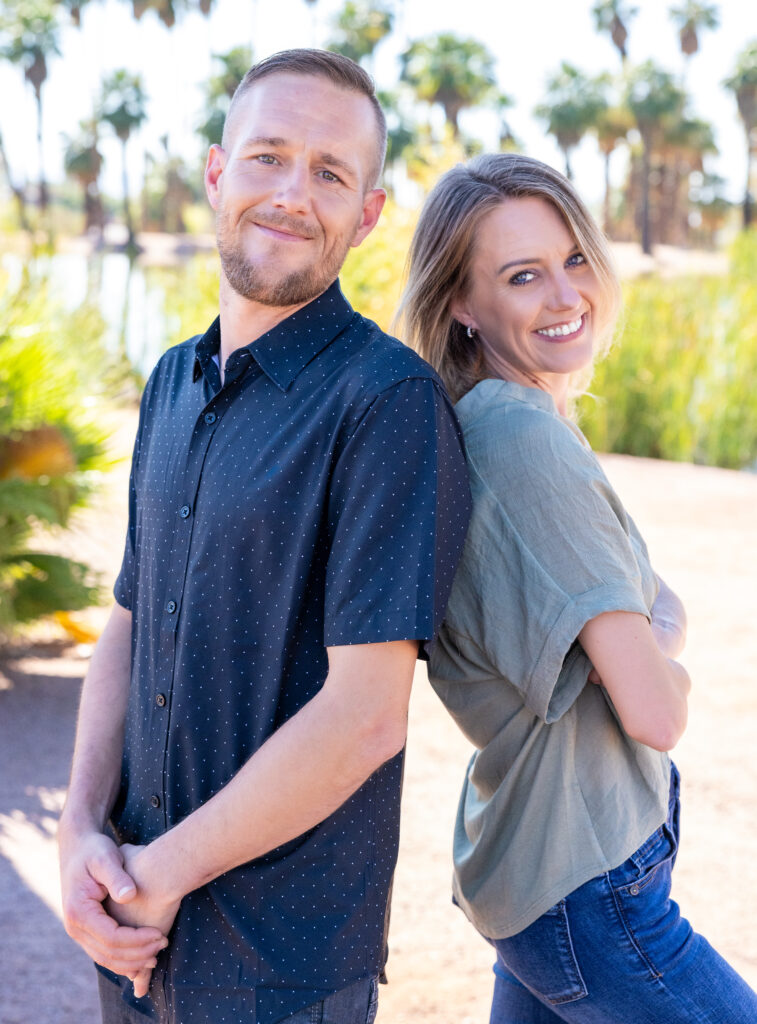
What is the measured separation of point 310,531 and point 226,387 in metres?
0.28

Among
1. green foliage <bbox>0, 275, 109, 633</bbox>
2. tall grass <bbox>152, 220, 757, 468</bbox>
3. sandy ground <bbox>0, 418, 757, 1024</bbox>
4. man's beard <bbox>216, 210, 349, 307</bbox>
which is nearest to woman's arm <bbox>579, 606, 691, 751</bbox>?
man's beard <bbox>216, 210, 349, 307</bbox>

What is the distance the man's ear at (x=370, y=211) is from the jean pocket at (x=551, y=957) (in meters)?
1.01

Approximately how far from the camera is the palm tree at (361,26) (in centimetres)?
5509

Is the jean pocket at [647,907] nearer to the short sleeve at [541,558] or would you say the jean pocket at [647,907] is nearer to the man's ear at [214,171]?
the short sleeve at [541,558]

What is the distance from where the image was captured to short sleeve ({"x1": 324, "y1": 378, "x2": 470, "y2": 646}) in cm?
137

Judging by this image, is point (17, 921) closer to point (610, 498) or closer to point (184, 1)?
point (610, 498)

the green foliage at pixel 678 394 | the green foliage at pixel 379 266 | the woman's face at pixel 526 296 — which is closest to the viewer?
the woman's face at pixel 526 296

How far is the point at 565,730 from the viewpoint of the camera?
1560 mm

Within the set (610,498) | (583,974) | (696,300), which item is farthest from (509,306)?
(696,300)

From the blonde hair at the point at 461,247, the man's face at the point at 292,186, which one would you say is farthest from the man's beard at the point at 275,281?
the blonde hair at the point at 461,247

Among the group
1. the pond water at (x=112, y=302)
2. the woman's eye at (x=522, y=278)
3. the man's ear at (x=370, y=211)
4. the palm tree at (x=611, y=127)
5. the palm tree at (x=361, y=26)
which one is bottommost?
the pond water at (x=112, y=302)

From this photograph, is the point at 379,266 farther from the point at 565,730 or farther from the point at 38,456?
the point at 565,730

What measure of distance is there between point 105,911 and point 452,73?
5159 cm

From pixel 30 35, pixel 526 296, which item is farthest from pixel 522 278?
pixel 30 35
